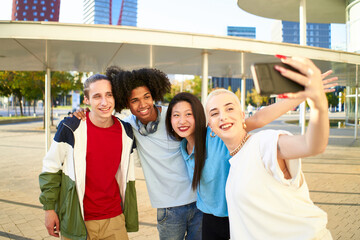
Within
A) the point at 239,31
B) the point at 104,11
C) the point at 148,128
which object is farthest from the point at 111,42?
the point at 104,11

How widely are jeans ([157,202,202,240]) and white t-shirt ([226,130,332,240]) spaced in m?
0.96

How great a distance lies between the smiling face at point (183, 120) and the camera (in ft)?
7.48

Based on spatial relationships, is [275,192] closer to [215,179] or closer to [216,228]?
[215,179]

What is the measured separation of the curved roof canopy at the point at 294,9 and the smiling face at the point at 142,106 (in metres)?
21.6

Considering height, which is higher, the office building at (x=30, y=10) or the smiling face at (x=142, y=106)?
the office building at (x=30, y=10)

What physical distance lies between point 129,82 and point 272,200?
1842mm

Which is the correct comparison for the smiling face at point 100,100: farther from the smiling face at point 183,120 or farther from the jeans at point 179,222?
the jeans at point 179,222

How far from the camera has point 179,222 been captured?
2.41 meters

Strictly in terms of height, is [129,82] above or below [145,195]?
above

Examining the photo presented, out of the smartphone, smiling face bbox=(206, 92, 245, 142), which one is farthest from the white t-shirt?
the smartphone

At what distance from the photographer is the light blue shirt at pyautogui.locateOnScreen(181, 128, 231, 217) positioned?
6.78ft

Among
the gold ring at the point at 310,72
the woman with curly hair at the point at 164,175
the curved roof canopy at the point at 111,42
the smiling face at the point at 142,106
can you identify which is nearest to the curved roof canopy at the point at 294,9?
the curved roof canopy at the point at 111,42

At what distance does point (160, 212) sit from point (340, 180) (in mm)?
6001

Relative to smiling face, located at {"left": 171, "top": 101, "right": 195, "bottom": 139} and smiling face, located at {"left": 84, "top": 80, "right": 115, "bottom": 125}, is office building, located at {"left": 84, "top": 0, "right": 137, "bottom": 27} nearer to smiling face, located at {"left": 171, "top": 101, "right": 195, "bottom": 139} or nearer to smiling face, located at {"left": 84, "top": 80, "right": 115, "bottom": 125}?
smiling face, located at {"left": 84, "top": 80, "right": 115, "bottom": 125}
